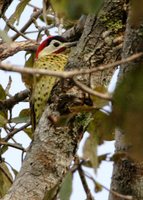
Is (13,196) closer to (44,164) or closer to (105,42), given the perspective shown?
(44,164)

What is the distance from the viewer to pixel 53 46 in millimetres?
3383

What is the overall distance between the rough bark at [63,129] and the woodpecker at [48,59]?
0.73m

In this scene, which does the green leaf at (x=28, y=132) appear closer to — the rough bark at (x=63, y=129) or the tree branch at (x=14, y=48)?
the tree branch at (x=14, y=48)

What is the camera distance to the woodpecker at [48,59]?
8.91ft

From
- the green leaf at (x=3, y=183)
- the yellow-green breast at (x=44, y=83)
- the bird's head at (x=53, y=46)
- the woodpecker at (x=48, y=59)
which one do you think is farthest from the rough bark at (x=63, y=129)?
the bird's head at (x=53, y=46)

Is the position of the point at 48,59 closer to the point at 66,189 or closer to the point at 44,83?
the point at 44,83

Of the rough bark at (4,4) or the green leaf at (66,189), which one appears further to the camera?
the rough bark at (4,4)

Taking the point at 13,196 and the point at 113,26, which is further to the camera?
the point at 113,26

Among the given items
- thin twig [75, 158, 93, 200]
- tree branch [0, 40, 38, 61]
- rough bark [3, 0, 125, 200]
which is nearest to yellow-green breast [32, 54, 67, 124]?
tree branch [0, 40, 38, 61]

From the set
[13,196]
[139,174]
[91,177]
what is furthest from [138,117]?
[13,196]

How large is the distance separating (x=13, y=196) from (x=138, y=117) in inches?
39.4

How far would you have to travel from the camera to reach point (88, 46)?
1958 millimetres

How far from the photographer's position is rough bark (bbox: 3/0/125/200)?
6.10 ft

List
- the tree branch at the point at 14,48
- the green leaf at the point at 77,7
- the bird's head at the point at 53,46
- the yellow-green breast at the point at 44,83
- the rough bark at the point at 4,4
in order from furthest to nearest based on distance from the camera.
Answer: the bird's head at the point at 53,46, the tree branch at the point at 14,48, the yellow-green breast at the point at 44,83, the rough bark at the point at 4,4, the green leaf at the point at 77,7
